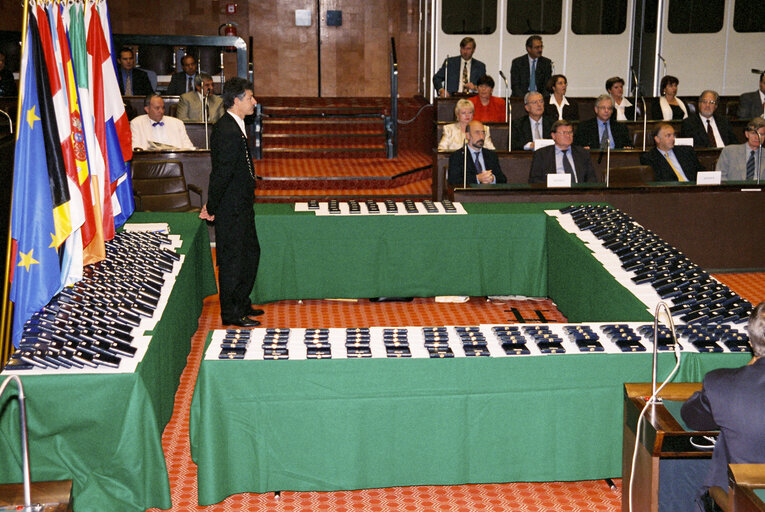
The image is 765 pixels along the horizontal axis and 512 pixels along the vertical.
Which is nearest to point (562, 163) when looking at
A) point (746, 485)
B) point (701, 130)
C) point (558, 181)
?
point (558, 181)

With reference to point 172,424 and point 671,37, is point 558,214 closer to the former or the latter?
point 172,424

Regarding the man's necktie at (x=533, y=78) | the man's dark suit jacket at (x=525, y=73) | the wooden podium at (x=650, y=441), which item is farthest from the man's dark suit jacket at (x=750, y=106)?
the wooden podium at (x=650, y=441)

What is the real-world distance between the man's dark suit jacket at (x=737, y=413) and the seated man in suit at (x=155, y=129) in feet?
25.3

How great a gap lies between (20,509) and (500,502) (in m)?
2.33

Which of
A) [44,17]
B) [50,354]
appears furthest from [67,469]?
[44,17]

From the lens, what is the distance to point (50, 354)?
3.88 m

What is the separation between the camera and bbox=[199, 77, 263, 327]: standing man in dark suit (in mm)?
6176

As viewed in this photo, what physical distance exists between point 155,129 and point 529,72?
5.10m

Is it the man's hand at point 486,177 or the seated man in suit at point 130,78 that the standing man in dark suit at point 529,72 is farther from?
the seated man in suit at point 130,78

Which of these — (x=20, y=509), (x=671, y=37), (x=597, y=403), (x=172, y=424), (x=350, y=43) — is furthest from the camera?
(x=350, y=43)

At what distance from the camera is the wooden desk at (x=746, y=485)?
2.75 meters

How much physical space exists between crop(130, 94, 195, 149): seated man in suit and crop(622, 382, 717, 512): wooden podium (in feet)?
23.7

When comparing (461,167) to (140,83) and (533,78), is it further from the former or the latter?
(140,83)

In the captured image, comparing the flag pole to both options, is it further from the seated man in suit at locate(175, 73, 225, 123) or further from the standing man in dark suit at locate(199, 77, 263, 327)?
the seated man in suit at locate(175, 73, 225, 123)
